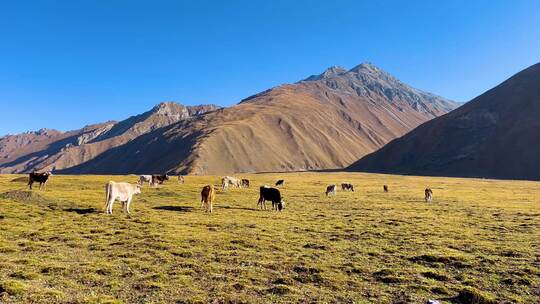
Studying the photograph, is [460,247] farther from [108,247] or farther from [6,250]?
[6,250]

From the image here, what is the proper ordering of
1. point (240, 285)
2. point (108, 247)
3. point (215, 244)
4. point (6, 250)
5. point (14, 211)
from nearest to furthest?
1. point (240, 285)
2. point (6, 250)
3. point (108, 247)
4. point (215, 244)
5. point (14, 211)

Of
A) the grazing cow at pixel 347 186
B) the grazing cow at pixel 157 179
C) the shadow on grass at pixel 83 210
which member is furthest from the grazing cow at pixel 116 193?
the grazing cow at pixel 347 186

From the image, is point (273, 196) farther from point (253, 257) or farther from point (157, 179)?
point (157, 179)

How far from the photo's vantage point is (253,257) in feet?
58.9

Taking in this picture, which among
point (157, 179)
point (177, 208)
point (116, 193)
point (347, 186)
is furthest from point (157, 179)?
point (116, 193)

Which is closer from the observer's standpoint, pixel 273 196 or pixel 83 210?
pixel 83 210

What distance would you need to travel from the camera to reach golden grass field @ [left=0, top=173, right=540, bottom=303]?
1333 centimetres

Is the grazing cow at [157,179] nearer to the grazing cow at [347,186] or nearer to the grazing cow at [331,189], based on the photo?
the grazing cow at [331,189]

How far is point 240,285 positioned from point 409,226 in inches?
673

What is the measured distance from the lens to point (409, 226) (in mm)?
27578

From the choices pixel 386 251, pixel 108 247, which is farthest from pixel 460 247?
pixel 108 247

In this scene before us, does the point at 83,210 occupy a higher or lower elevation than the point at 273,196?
lower

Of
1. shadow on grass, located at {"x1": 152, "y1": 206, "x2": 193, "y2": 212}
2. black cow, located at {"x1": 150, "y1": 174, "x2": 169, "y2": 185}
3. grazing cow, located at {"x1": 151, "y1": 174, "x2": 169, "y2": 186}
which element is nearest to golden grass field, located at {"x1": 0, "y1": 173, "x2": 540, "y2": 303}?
shadow on grass, located at {"x1": 152, "y1": 206, "x2": 193, "y2": 212}

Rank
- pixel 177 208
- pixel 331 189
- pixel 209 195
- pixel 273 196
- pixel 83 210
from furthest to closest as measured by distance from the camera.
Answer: pixel 331 189, pixel 273 196, pixel 177 208, pixel 209 195, pixel 83 210
